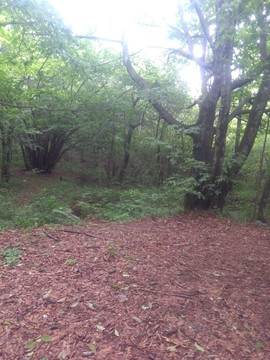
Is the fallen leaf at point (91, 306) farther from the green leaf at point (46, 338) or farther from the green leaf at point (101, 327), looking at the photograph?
the green leaf at point (46, 338)

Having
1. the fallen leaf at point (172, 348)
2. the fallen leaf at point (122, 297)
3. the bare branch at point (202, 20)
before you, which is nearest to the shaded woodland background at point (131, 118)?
the bare branch at point (202, 20)

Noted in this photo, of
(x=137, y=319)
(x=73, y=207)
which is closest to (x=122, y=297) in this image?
(x=137, y=319)

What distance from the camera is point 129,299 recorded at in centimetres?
322

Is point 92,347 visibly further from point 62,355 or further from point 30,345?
point 30,345

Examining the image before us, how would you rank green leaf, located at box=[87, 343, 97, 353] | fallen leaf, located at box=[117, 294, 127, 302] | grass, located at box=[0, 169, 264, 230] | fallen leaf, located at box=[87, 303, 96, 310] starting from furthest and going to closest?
grass, located at box=[0, 169, 264, 230], fallen leaf, located at box=[117, 294, 127, 302], fallen leaf, located at box=[87, 303, 96, 310], green leaf, located at box=[87, 343, 97, 353]

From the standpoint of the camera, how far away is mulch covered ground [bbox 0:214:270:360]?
8.31ft

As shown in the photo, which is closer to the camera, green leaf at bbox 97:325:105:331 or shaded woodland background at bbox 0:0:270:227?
green leaf at bbox 97:325:105:331

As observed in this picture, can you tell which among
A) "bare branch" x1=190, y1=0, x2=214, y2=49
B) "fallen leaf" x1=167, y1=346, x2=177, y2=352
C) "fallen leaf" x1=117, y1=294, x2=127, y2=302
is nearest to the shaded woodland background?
"bare branch" x1=190, y1=0, x2=214, y2=49

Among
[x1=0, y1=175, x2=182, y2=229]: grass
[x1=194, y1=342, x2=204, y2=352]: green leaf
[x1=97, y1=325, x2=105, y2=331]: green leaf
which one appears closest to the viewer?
[x1=194, y1=342, x2=204, y2=352]: green leaf

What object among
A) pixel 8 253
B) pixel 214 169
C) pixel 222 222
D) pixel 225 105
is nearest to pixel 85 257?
pixel 8 253

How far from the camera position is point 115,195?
36.7ft

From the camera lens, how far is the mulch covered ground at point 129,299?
2.53 meters

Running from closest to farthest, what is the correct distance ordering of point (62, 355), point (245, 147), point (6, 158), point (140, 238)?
point (62, 355)
point (140, 238)
point (245, 147)
point (6, 158)

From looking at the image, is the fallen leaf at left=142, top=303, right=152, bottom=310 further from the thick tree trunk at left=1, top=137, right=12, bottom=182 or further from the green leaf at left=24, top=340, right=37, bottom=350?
the thick tree trunk at left=1, top=137, right=12, bottom=182
